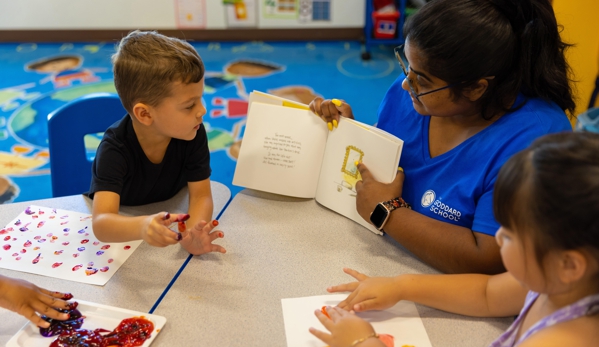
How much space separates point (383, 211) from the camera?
122 cm

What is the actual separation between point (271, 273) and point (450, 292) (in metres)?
0.38

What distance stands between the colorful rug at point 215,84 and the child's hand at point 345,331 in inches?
75.6

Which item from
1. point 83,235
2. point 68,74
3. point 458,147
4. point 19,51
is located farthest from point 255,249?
point 19,51

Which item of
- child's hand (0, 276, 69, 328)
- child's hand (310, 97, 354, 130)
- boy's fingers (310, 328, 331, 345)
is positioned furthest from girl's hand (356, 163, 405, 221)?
child's hand (0, 276, 69, 328)

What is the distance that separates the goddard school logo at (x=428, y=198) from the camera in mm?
1230

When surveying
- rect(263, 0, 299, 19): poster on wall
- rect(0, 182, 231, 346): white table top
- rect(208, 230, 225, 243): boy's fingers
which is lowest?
rect(0, 182, 231, 346): white table top

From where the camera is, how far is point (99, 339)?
0.99 m

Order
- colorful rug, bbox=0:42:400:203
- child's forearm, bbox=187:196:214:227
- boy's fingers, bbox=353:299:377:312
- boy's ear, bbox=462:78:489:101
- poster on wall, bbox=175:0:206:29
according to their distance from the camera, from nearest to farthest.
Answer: boy's fingers, bbox=353:299:377:312 < boy's ear, bbox=462:78:489:101 < child's forearm, bbox=187:196:214:227 < colorful rug, bbox=0:42:400:203 < poster on wall, bbox=175:0:206:29

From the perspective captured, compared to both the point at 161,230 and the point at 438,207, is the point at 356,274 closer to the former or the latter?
the point at 438,207

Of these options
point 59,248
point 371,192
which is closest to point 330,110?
point 371,192

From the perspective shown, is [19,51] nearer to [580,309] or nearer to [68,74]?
[68,74]

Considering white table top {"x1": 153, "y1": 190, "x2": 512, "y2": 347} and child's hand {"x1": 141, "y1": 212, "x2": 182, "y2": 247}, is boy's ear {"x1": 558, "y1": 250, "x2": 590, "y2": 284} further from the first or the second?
child's hand {"x1": 141, "y1": 212, "x2": 182, "y2": 247}

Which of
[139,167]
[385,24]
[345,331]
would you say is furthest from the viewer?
[385,24]

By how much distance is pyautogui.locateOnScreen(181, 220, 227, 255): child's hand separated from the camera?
1184mm
